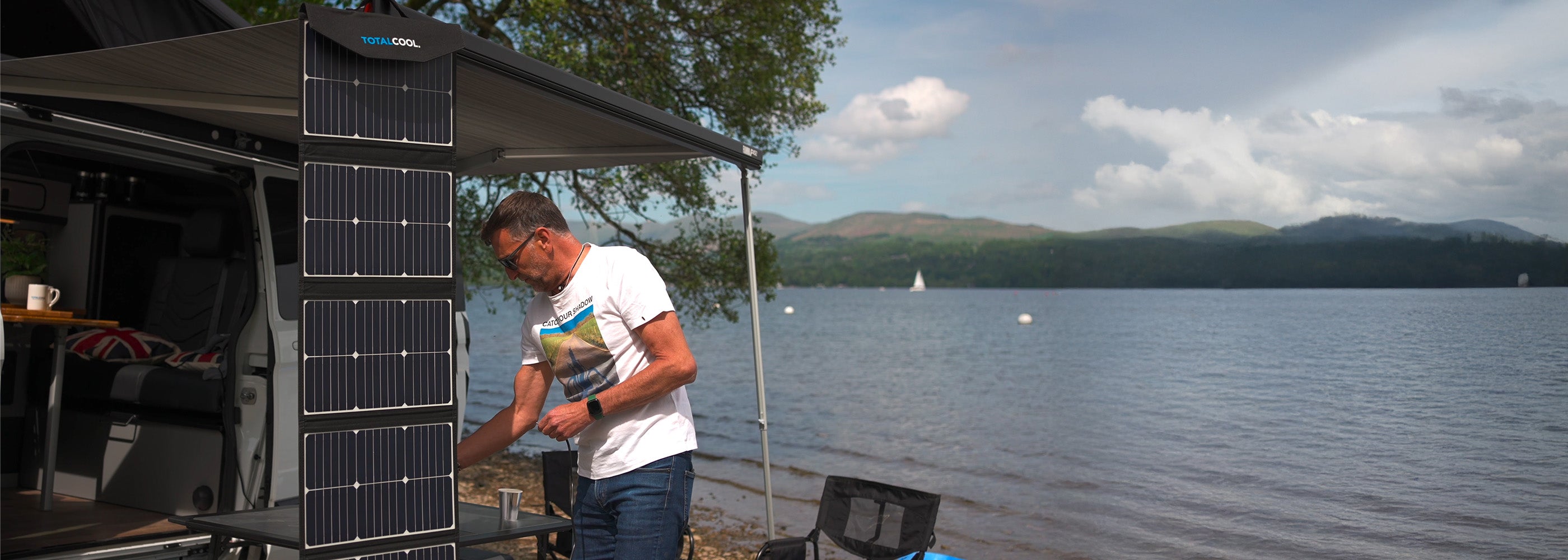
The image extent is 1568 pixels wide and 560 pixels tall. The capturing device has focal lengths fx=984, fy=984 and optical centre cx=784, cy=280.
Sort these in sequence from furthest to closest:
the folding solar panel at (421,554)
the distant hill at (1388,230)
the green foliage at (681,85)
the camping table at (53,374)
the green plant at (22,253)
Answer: the distant hill at (1388,230)
the green foliage at (681,85)
the green plant at (22,253)
the camping table at (53,374)
the folding solar panel at (421,554)

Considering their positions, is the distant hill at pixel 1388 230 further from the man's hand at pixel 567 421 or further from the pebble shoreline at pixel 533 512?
the man's hand at pixel 567 421

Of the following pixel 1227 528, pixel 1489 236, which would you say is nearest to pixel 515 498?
pixel 1227 528

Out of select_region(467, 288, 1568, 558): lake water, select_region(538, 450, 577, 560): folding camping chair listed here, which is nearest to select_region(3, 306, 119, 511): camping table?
select_region(538, 450, 577, 560): folding camping chair

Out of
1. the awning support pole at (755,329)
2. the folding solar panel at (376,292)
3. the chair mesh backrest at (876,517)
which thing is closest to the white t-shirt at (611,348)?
the folding solar panel at (376,292)

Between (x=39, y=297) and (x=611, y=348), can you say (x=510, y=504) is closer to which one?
(x=611, y=348)

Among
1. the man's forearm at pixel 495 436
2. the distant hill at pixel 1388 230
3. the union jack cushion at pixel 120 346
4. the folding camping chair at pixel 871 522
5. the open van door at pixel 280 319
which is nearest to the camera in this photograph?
the man's forearm at pixel 495 436

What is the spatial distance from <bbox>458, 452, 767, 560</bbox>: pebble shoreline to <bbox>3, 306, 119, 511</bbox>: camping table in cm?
223

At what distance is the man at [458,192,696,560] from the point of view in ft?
8.43

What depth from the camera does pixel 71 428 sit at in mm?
5609

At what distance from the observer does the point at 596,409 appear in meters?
2.54

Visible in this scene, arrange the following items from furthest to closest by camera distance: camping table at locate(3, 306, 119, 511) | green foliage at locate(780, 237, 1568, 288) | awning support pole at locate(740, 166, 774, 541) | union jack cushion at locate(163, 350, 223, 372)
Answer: green foliage at locate(780, 237, 1568, 288) → union jack cushion at locate(163, 350, 223, 372) → camping table at locate(3, 306, 119, 511) → awning support pole at locate(740, 166, 774, 541)

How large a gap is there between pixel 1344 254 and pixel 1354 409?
33.1m

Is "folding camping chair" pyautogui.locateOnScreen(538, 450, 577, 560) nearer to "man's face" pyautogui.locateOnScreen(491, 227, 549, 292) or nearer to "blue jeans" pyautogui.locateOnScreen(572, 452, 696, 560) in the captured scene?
"blue jeans" pyautogui.locateOnScreen(572, 452, 696, 560)

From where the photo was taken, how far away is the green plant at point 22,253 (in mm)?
6129
